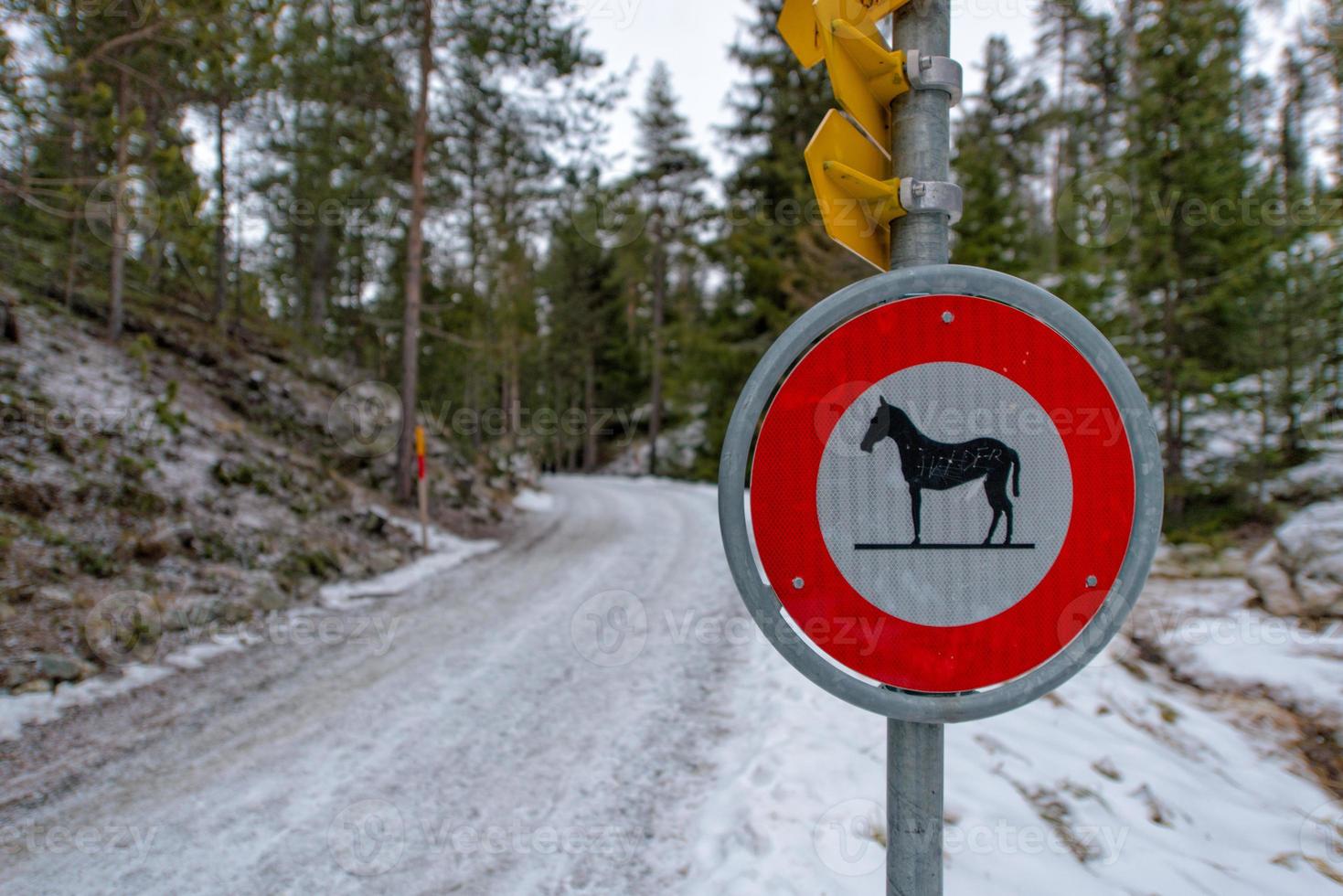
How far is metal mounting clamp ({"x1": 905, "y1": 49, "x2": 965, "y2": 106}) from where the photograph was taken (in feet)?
3.77

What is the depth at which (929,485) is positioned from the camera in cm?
109

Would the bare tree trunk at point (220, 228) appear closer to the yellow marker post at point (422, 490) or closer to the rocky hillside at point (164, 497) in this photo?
the rocky hillside at point (164, 497)

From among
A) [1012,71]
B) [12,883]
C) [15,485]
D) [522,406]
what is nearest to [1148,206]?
[12,883]

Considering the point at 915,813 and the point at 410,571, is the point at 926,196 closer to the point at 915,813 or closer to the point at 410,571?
the point at 915,813

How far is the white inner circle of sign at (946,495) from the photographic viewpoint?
1095 millimetres

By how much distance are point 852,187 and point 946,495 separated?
0.52 metres

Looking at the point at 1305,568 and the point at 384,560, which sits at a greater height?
the point at 1305,568

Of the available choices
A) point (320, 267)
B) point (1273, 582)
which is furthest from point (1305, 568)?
point (320, 267)

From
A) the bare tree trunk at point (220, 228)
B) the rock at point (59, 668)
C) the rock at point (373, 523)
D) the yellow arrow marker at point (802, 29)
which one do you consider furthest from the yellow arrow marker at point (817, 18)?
the bare tree trunk at point (220, 228)

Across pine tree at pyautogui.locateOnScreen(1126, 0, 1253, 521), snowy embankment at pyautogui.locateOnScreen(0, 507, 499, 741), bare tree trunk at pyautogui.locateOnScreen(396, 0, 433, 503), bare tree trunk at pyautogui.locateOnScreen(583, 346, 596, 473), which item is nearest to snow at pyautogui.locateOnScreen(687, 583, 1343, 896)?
snowy embankment at pyautogui.locateOnScreen(0, 507, 499, 741)

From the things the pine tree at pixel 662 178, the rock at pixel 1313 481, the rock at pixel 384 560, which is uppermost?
the pine tree at pixel 662 178

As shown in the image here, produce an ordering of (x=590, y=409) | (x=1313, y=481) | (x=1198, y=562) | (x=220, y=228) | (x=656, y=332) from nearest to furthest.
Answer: (x=1198, y=562), (x=1313, y=481), (x=220, y=228), (x=656, y=332), (x=590, y=409)

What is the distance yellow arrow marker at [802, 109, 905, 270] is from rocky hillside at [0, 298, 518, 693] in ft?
21.3

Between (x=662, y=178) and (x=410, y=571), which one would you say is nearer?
(x=410, y=571)
